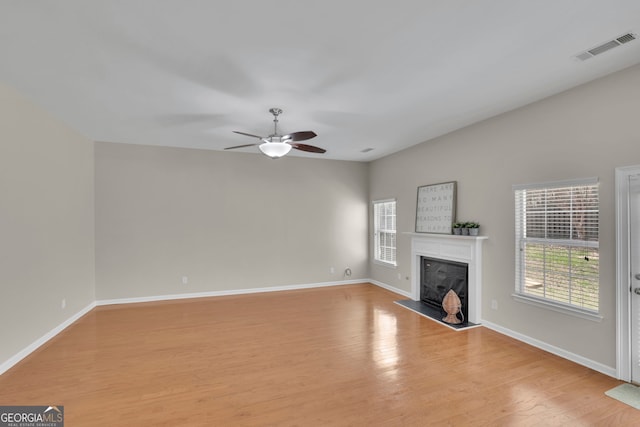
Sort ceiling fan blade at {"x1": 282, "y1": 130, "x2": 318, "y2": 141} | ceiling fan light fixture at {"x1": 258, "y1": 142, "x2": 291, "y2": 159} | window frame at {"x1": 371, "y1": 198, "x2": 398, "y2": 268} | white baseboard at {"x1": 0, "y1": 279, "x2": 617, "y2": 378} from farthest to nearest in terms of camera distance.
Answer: window frame at {"x1": 371, "y1": 198, "x2": 398, "y2": 268}
ceiling fan light fixture at {"x1": 258, "y1": 142, "x2": 291, "y2": 159}
ceiling fan blade at {"x1": 282, "y1": 130, "x2": 318, "y2": 141}
white baseboard at {"x1": 0, "y1": 279, "x2": 617, "y2": 378}

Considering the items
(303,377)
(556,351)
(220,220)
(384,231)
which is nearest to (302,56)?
(303,377)

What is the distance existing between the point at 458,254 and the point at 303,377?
2968 mm

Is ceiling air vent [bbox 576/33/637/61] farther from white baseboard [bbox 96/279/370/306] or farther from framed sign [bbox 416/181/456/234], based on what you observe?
white baseboard [bbox 96/279/370/306]

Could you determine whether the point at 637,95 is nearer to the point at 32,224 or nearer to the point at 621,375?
the point at 621,375

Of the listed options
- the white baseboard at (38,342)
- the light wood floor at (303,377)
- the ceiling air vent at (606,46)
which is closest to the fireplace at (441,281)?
the light wood floor at (303,377)

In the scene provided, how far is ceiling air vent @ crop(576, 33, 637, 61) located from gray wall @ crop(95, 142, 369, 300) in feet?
15.7

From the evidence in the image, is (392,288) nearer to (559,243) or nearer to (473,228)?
(473,228)

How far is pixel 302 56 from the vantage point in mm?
2551

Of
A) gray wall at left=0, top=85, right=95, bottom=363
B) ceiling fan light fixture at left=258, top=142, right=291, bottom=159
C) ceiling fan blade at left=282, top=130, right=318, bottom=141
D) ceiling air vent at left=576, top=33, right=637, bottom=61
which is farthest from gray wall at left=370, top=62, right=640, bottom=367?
gray wall at left=0, top=85, right=95, bottom=363

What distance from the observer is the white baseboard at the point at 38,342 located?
121 inches

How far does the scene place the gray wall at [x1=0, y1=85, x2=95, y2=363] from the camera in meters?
3.10

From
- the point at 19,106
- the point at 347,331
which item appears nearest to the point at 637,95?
the point at 347,331

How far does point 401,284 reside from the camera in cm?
602

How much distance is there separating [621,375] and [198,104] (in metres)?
5.11
